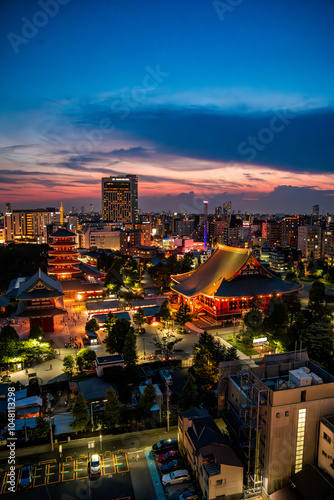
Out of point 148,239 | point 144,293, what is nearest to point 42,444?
point 144,293

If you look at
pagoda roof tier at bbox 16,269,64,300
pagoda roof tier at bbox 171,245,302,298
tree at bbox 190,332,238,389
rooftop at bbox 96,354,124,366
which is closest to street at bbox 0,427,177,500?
tree at bbox 190,332,238,389

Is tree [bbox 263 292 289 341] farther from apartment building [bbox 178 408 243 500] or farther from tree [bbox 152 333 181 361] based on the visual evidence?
apartment building [bbox 178 408 243 500]

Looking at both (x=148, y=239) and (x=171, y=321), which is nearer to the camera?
(x=171, y=321)

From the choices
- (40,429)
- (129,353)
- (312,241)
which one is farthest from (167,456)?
(312,241)

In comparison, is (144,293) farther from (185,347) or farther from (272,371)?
(272,371)

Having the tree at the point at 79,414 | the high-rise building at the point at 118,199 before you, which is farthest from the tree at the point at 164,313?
the high-rise building at the point at 118,199

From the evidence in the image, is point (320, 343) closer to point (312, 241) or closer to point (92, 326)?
point (92, 326)
